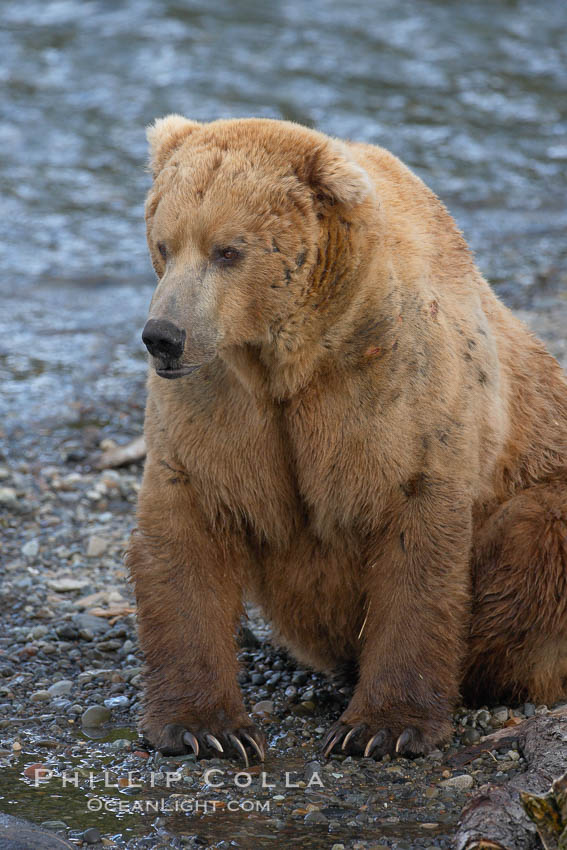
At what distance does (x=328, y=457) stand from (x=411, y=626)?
2.30 ft

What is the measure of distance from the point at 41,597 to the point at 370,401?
2.52 m

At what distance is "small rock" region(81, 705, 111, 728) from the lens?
4828 mm

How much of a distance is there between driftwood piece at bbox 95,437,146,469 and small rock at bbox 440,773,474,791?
4.14 m

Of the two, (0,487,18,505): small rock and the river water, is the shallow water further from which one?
(0,487,18,505): small rock

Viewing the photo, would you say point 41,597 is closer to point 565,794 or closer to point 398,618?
point 398,618

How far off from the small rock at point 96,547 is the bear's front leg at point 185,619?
2.11 m

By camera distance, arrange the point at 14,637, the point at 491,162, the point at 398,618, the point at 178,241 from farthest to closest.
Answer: the point at 491,162 → the point at 14,637 → the point at 398,618 → the point at 178,241

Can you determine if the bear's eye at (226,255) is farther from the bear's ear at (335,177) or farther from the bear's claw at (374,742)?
the bear's claw at (374,742)

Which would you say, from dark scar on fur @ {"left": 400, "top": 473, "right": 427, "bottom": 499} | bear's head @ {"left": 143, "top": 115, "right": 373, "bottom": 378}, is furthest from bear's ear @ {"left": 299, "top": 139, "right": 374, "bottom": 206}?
dark scar on fur @ {"left": 400, "top": 473, "right": 427, "bottom": 499}

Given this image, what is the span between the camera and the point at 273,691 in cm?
523

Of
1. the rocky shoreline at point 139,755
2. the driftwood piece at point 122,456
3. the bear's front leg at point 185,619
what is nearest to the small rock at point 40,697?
the rocky shoreline at point 139,755

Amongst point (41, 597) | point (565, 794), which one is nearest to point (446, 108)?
point (41, 597)

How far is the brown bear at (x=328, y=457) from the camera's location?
14.0ft

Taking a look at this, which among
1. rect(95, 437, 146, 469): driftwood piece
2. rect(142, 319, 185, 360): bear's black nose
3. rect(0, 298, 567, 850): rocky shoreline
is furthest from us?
rect(95, 437, 146, 469): driftwood piece
